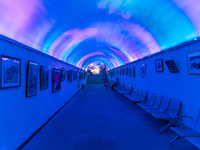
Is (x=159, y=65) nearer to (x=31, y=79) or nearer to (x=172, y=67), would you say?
(x=172, y=67)

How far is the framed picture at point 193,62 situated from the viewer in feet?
12.3

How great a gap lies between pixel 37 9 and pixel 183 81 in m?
4.84

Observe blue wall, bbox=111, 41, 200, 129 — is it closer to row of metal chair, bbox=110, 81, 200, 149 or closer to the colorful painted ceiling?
row of metal chair, bbox=110, 81, 200, 149

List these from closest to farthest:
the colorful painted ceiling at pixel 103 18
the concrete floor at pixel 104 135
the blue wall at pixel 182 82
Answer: the colorful painted ceiling at pixel 103 18 → the concrete floor at pixel 104 135 → the blue wall at pixel 182 82

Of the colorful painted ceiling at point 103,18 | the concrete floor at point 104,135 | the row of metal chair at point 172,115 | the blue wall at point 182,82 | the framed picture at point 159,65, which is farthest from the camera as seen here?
the framed picture at point 159,65

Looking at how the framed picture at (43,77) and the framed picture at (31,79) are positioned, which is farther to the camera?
the framed picture at (43,77)

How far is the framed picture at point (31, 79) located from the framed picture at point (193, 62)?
4679 millimetres

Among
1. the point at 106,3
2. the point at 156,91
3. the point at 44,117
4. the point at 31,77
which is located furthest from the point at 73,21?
the point at 156,91

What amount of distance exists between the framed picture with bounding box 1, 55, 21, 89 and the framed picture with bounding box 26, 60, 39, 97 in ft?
1.48

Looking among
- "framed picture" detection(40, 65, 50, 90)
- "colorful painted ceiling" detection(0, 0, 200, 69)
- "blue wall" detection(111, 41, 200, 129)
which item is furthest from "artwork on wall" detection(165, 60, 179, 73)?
"framed picture" detection(40, 65, 50, 90)

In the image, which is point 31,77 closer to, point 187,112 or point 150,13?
point 150,13

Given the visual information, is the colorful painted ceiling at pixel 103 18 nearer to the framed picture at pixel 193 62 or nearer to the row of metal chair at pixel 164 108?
the framed picture at pixel 193 62

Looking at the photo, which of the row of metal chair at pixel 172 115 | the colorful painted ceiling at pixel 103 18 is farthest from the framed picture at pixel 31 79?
the row of metal chair at pixel 172 115

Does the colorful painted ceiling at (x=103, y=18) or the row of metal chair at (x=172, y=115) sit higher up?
the colorful painted ceiling at (x=103, y=18)
